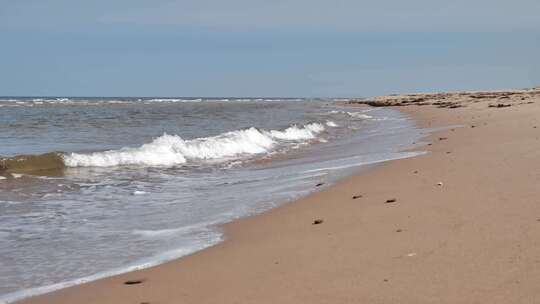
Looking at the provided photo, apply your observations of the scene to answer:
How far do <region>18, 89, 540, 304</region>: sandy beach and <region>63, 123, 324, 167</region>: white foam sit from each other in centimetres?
746

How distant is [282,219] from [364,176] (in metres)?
2.94

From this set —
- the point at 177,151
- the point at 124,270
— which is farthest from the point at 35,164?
the point at 124,270

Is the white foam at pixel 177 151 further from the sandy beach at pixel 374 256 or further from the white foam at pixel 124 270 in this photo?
the white foam at pixel 124 270

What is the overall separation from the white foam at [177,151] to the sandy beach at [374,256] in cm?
746

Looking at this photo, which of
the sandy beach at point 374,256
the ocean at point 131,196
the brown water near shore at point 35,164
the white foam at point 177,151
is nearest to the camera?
the sandy beach at point 374,256

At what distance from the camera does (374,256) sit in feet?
13.7

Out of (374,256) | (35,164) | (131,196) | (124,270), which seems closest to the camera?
(374,256)

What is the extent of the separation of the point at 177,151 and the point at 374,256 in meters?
11.1

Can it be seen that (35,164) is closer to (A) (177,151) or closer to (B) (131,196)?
(A) (177,151)

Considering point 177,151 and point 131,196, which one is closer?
point 131,196

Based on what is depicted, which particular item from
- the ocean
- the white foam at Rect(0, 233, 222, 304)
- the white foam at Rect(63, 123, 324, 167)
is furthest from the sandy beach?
the white foam at Rect(63, 123, 324, 167)

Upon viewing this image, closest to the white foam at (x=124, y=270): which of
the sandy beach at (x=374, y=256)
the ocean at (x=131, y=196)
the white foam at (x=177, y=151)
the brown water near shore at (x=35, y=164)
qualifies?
the ocean at (x=131, y=196)

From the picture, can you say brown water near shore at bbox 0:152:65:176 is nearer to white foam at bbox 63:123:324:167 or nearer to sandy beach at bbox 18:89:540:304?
white foam at bbox 63:123:324:167

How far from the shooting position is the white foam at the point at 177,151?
13.3 meters
